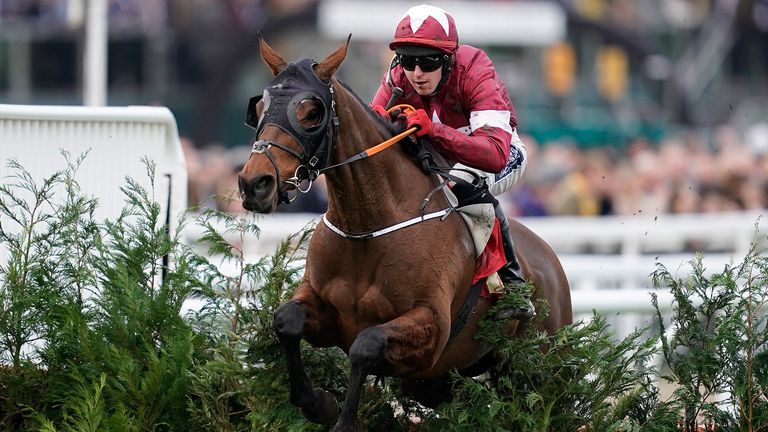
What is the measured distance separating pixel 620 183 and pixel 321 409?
9.13 metres

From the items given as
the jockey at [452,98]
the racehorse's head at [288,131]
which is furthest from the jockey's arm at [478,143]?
the racehorse's head at [288,131]

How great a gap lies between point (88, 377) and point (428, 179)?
1812 millimetres

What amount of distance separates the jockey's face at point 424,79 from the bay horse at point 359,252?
291 millimetres

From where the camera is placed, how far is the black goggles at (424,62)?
577 centimetres

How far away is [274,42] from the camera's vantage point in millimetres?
18938

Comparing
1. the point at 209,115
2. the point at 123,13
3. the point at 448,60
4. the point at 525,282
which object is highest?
the point at 123,13

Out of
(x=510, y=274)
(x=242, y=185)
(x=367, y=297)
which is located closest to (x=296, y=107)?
(x=242, y=185)

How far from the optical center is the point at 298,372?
18.1 feet

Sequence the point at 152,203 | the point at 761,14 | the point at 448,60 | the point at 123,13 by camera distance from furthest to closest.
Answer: the point at 761,14 → the point at 123,13 → the point at 152,203 → the point at 448,60

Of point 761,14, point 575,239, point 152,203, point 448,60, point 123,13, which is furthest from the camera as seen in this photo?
point 761,14

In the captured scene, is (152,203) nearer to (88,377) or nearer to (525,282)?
(88,377)

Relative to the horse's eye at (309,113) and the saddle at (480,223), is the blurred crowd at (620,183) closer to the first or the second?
the saddle at (480,223)

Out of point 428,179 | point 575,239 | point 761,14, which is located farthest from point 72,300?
point 761,14

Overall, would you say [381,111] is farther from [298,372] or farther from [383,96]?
[298,372]
